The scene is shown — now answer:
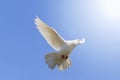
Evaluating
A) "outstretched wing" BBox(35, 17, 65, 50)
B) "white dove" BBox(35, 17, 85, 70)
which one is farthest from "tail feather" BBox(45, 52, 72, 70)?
"outstretched wing" BBox(35, 17, 65, 50)

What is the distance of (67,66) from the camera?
13.2 m

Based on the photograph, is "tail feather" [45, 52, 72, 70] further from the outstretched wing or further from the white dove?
the outstretched wing

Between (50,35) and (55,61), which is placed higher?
(50,35)

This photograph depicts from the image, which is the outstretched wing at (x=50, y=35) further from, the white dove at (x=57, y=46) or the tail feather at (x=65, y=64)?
the tail feather at (x=65, y=64)

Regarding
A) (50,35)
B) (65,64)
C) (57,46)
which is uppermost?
(50,35)

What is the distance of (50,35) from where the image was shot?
44.2ft

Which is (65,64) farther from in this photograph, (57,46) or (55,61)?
(57,46)

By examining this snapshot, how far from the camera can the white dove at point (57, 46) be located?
1284 centimetres

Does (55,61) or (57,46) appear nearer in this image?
(55,61)

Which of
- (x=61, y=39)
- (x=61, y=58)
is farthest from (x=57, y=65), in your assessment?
(x=61, y=39)

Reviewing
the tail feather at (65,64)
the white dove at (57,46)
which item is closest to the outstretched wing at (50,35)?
the white dove at (57,46)

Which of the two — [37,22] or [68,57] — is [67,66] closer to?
[68,57]

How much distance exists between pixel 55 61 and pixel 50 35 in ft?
3.36

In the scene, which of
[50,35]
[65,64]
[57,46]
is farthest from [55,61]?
[50,35]
